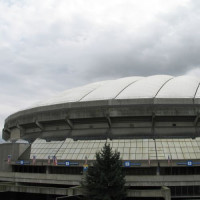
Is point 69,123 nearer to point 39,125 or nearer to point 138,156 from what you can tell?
point 39,125

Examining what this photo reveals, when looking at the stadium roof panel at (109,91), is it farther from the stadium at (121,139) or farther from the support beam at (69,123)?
the support beam at (69,123)

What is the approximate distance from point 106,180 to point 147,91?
14.9 m

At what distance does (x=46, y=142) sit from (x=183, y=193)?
15.7 meters

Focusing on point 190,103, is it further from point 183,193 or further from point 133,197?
point 133,197

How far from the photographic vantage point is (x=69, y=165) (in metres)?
26.8

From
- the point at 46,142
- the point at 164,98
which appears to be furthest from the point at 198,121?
the point at 46,142

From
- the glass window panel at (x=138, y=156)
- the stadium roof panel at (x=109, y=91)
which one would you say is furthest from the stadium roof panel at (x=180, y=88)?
the glass window panel at (x=138, y=156)

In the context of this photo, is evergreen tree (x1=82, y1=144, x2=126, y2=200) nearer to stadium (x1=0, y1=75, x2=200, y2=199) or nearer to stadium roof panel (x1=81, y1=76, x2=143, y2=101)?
stadium (x1=0, y1=75, x2=200, y2=199)

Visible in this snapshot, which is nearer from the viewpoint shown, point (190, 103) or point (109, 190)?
point (109, 190)

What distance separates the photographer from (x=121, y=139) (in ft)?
97.1

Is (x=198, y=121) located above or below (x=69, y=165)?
above

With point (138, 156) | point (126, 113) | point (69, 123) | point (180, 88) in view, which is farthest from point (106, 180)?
point (180, 88)

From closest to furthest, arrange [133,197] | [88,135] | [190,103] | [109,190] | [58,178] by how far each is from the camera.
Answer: [109,190] < [133,197] < [58,178] < [190,103] < [88,135]

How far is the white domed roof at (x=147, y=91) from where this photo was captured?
30859 mm
